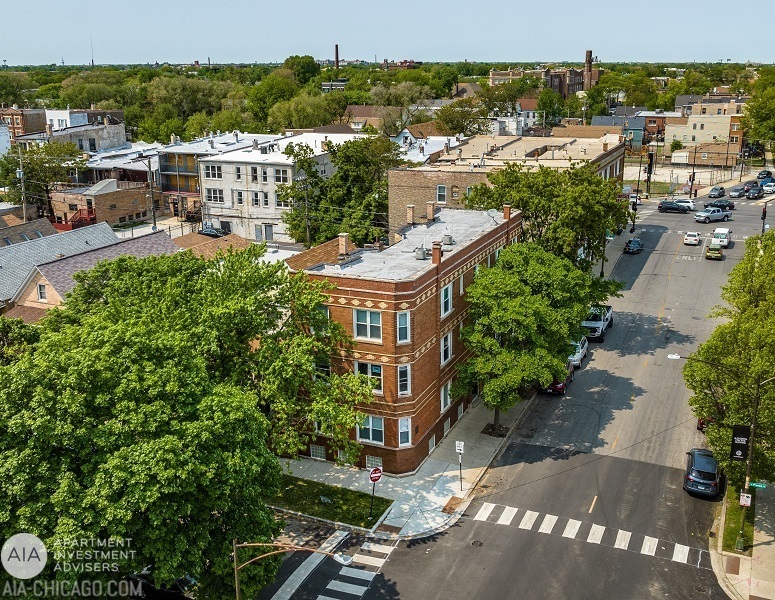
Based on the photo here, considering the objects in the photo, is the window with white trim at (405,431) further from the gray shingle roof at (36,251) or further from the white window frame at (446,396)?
the gray shingle roof at (36,251)

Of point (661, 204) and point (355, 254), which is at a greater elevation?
point (355, 254)

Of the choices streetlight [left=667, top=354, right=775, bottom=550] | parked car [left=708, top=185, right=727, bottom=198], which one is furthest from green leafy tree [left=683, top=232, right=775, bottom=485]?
parked car [left=708, top=185, right=727, bottom=198]

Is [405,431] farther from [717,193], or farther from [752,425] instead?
[717,193]

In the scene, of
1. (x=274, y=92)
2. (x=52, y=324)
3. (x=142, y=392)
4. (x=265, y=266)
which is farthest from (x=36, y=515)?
(x=274, y=92)

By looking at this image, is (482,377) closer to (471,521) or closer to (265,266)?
(471,521)

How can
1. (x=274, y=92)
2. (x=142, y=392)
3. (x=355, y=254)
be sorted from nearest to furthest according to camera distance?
(x=142, y=392) < (x=355, y=254) < (x=274, y=92)

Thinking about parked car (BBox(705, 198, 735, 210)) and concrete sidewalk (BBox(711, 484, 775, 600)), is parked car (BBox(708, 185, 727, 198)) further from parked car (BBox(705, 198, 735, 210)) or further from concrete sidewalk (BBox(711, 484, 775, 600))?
concrete sidewalk (BBox(711, 484, 775, 600))

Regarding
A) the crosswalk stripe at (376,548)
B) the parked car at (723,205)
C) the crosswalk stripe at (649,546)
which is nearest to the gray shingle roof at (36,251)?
the crosswalk stripe at (376,548)
